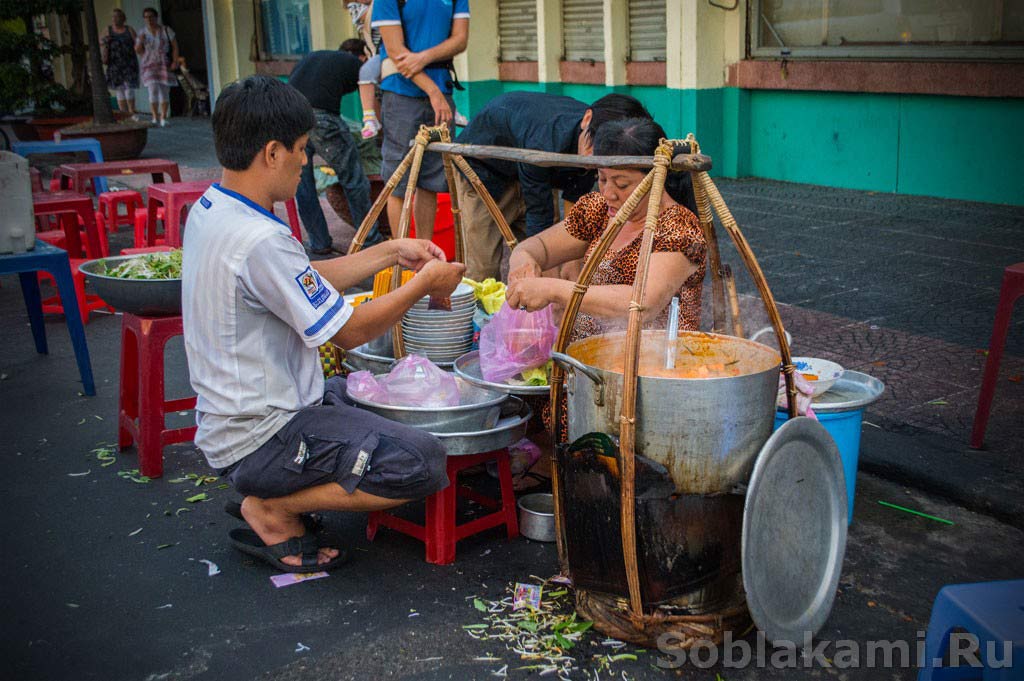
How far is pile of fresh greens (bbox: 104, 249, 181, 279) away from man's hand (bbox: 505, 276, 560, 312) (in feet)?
5.54

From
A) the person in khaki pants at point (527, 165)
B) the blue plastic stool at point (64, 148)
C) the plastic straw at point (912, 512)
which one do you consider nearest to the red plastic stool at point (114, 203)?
the blue plastic stool at point (64, 148)

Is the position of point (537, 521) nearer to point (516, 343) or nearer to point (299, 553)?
point (516, 343)

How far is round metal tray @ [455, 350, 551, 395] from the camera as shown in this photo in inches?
133

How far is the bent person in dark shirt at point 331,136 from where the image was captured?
24.8 ft

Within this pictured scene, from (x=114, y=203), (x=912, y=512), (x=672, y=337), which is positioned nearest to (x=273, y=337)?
(x=672, y=337)

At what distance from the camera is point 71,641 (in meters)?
2.98

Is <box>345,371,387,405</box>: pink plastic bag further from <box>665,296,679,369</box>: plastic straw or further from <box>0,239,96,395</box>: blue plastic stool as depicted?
<box>0,239,96,395</box>: blue plastic stool

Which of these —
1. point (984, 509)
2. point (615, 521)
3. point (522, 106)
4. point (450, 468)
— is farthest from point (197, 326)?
point (984, 509)

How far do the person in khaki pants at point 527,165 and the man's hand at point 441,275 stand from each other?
0.92m

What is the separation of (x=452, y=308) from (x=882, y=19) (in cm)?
640

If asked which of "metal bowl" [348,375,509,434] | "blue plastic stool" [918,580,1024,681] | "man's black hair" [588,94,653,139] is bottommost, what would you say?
"blue plastic stool" [918,580,1024,681]

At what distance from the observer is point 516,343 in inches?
139

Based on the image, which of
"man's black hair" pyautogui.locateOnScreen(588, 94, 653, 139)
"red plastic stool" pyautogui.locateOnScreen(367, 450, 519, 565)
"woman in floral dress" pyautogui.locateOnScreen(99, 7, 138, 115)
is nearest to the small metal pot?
"red plastic stool" pyautogui.locateOnScreen(367, 450, 519, 565)

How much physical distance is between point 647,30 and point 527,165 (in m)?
6.47
